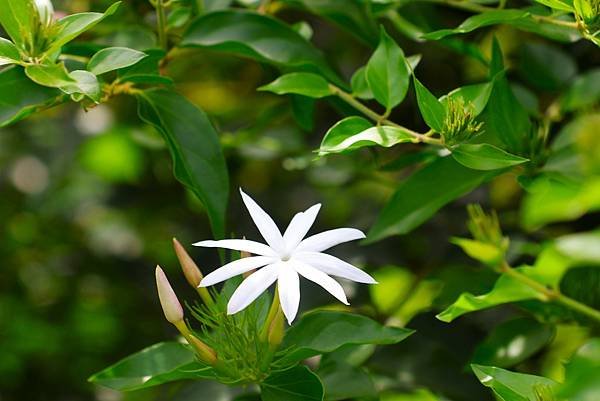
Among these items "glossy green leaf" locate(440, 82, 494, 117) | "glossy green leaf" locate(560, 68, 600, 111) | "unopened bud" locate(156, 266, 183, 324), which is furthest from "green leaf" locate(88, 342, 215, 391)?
"glossy green leaf" locate(560, 68, 600, 111)

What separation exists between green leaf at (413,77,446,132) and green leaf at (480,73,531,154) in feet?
0.27

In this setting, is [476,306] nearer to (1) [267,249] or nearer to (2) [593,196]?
(1) [267,249]

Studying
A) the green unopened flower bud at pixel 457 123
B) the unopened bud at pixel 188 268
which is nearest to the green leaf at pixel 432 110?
the green unopened flower bud at pixel 457 123

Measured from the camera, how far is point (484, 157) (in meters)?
0.72

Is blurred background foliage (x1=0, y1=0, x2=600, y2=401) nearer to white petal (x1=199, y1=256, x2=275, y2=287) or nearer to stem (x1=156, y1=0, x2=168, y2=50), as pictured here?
stem (x1=156, y1=0, x2=168, y2=50)

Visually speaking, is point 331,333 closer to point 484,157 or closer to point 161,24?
point 484,157

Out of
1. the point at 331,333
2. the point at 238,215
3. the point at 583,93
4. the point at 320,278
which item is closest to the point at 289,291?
the point at 320,278

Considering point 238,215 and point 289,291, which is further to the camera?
point 238,215

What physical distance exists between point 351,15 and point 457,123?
0.28 metres

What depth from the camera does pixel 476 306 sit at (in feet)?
2.36

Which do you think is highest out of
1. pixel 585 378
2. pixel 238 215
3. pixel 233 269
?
pixel 585 378

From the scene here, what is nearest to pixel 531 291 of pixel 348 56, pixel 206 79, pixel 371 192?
pixel 371 192

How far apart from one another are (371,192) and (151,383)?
71cm

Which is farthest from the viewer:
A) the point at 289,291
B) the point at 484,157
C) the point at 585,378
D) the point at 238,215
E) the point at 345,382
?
the point at 238,215
